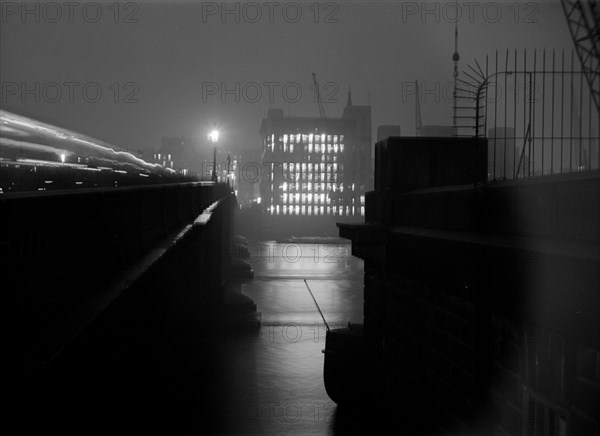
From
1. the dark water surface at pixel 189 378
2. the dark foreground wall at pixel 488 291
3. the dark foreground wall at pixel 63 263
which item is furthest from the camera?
the dark foreground wall at pixel 488 291

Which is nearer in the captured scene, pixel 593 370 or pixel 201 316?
pixel 593 370

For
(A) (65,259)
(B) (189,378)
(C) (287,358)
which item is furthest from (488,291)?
(C) (287,358)

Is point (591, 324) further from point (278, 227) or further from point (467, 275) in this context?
point (278, 227)

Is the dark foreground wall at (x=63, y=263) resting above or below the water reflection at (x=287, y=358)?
above

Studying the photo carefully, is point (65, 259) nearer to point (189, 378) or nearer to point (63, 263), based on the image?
point (63, 263)

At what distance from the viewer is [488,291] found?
8.72 metres

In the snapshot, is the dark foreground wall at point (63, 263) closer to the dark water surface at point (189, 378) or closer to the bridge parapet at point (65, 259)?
the bridge parapet at point (65, 259)

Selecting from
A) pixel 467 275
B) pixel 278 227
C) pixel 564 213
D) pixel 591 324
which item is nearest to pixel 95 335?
pixel 591 324

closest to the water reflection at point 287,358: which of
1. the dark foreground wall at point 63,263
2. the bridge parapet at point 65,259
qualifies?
the dark foreground wall at point 63,263

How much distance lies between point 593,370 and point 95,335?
14.2 ft

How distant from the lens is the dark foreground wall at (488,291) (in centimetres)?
707

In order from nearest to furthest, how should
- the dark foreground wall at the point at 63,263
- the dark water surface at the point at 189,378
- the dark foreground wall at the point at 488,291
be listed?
1. the dark foreground wall at the point at 63,263
2. the dark water surface at the point at 189,378
3. the dark foreground wall at the point at 488,291

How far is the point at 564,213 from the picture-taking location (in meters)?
7.66

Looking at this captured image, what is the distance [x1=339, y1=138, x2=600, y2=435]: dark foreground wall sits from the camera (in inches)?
278
